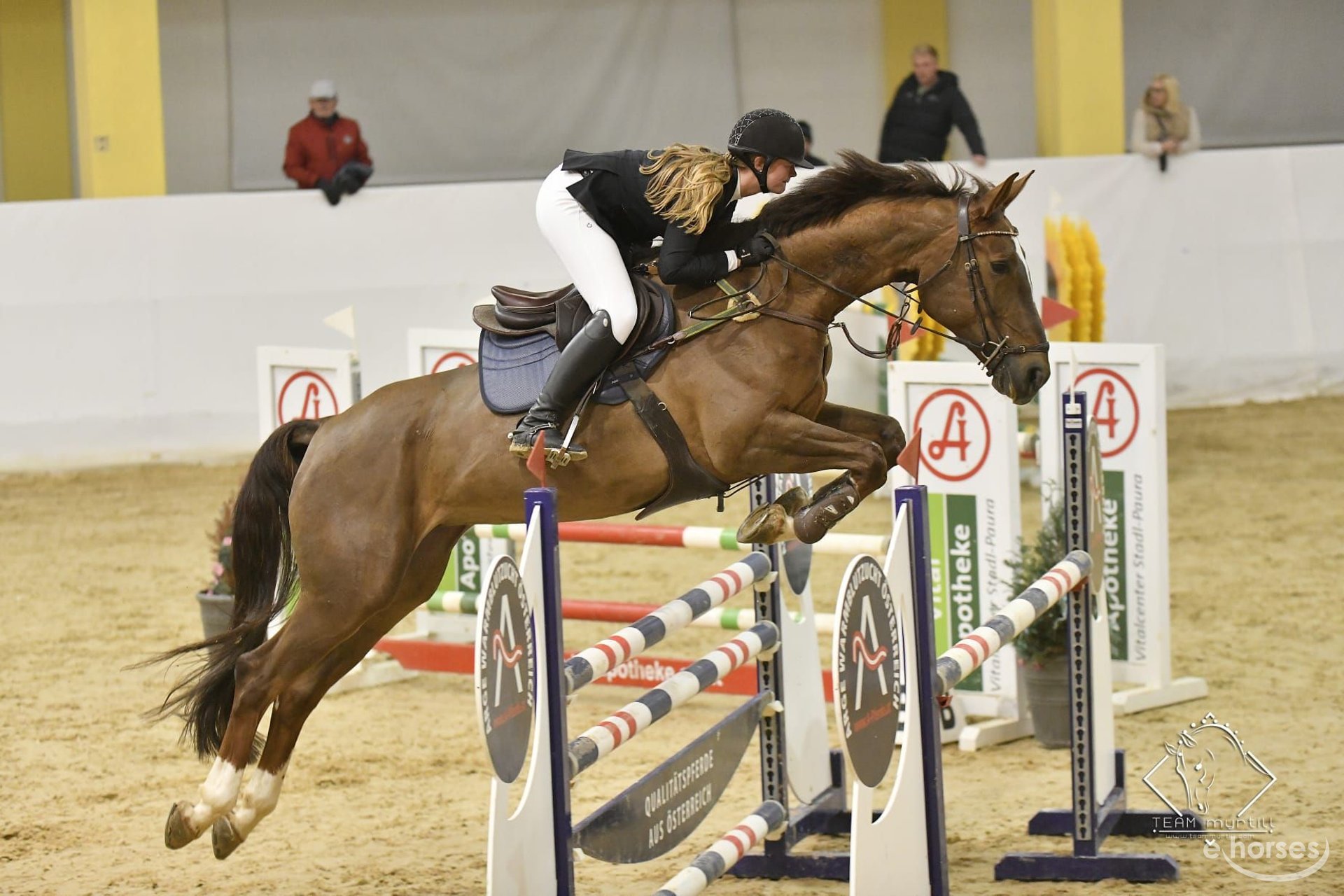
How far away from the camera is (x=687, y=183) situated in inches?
142

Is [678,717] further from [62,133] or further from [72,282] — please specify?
[62,133]

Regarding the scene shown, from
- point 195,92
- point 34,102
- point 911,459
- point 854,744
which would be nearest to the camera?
point 854,744

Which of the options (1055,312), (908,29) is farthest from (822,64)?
(1055,312)

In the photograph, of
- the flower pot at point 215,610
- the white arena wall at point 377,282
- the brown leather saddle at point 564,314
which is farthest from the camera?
the white arena wall at point 377,282

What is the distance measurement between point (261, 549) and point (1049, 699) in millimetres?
2545

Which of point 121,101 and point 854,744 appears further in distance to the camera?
point 121,101

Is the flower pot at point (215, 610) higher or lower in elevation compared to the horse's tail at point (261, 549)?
lower

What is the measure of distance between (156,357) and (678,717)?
5386 millimetres

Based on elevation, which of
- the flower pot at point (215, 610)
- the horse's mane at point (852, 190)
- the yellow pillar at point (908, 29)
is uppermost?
the yellow pillar at point (908, 29)

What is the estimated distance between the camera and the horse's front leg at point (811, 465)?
3.56 metres

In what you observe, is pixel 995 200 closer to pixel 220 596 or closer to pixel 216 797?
pixel 216 797

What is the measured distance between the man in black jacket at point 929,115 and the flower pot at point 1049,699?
225 inches

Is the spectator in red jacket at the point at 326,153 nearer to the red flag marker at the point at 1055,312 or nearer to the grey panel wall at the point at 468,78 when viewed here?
the grey panel wall at the point at 468,78

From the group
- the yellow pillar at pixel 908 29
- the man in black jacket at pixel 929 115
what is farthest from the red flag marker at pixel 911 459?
the yellow pillar at pixel 908 29
